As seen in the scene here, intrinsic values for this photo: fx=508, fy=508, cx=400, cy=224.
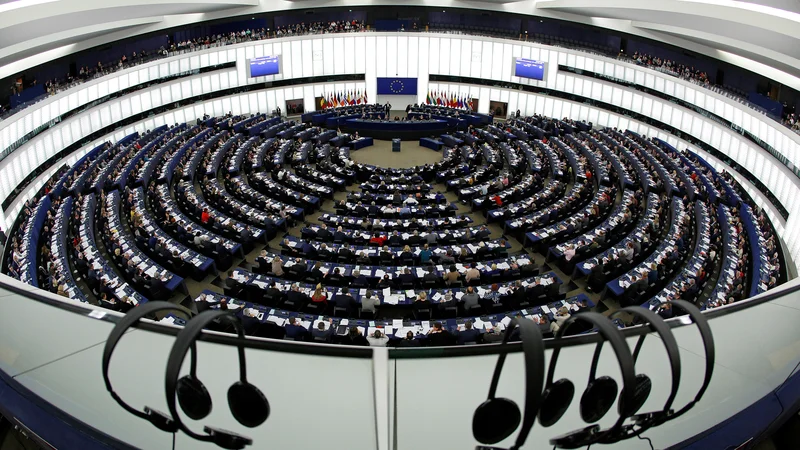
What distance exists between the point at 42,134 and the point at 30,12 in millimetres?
9325

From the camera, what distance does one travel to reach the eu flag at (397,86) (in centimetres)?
4322

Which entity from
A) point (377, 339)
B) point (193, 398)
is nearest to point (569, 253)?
point (377, 339)

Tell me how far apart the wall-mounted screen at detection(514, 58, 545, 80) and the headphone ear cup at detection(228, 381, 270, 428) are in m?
39.3

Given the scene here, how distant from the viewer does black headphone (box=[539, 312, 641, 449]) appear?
3.00 m

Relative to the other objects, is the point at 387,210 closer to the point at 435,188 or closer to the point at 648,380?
the point at 435,188

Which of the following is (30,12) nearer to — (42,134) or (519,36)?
(42,134)

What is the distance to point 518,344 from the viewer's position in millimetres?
3789

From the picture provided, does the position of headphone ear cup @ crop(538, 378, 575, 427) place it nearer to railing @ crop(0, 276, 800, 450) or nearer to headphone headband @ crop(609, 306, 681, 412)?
railing @ crop(0, 276, 800, 450)

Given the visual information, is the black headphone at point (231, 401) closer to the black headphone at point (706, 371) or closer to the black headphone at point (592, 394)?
the black headphone at point (592, 394)

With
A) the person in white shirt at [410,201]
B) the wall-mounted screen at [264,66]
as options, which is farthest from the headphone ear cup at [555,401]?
the wall-mounted screen at [264,66]

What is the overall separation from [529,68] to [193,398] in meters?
39.7

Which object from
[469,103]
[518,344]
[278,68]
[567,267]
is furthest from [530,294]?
[278,68]

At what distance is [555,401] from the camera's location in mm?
3602

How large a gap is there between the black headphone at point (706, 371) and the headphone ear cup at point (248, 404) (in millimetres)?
2689
